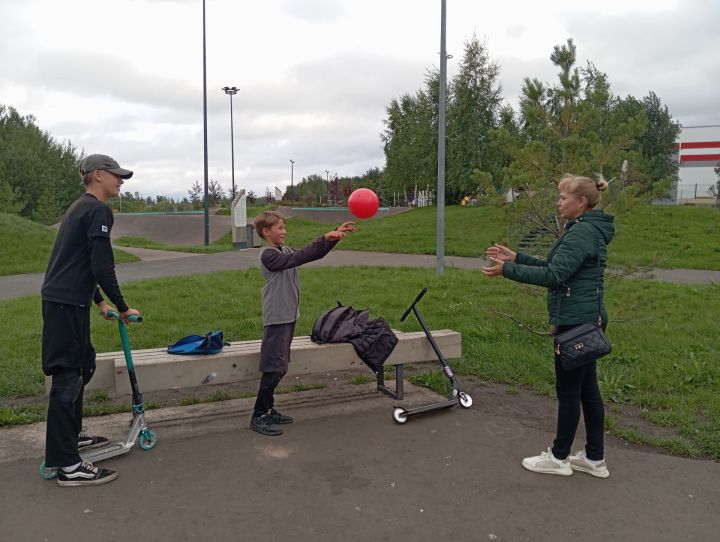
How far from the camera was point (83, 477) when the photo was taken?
11.1ft

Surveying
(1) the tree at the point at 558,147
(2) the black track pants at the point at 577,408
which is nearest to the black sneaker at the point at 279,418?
(2) the black track pants at the point at 577,408

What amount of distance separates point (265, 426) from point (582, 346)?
2.25m

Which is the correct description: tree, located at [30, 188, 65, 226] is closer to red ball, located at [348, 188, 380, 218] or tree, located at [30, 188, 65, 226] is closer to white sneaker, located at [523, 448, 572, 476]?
red ball, located at [348, 188, 380, 218]

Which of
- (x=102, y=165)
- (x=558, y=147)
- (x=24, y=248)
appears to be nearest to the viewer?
(x=102, y=165)

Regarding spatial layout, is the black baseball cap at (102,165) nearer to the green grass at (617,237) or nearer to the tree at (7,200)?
the green grass at (617,237)

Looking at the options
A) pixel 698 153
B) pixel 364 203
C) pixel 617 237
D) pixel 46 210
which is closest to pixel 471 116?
pixel 617 237

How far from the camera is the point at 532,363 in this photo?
5.88 metres

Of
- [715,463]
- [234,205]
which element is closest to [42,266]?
[234,205]

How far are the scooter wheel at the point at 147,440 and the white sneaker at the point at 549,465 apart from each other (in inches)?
96.2

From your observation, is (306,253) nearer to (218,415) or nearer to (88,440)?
(218,415)

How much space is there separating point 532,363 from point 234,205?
20708 mm

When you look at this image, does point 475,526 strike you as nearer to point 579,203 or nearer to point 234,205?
point 579,203

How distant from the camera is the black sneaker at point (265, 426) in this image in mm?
4172

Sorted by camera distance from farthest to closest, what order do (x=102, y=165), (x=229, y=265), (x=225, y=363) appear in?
1. (x=229, y=265)
2. (x=225, y=363)
3. (x=102, y=165)
